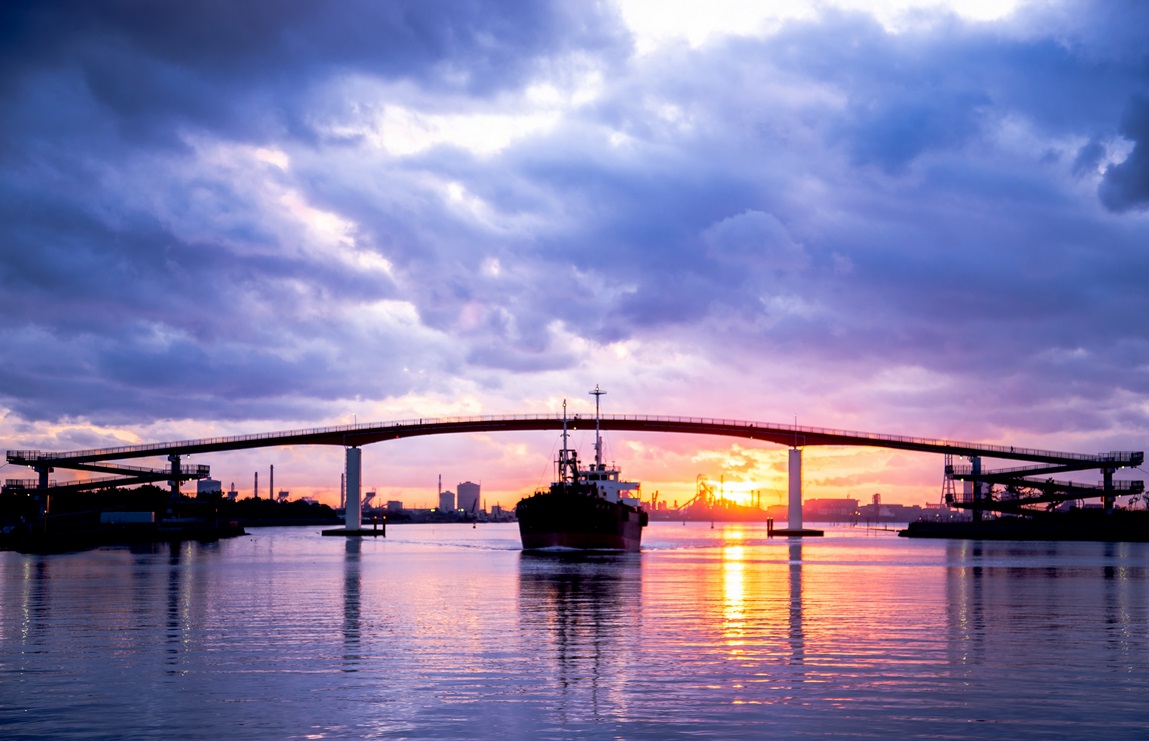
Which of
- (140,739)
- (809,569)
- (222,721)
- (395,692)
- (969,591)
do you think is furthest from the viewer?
(809,569)

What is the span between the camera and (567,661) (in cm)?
2527

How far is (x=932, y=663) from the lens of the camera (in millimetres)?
25047

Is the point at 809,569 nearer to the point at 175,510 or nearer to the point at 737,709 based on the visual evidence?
the point at 737,709

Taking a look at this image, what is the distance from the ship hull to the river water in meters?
44.3

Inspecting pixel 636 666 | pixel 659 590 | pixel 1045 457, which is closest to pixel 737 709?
pixel 636 666

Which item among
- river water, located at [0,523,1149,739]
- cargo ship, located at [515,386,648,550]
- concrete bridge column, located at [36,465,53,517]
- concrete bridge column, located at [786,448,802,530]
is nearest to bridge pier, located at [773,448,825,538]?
concrete bridge column, located at [786,448,802,530]

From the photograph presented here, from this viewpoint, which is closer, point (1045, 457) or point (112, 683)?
point (112, 683)

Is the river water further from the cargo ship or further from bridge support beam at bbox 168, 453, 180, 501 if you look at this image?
bridge support beam at bbox 168, 453, 180, 501

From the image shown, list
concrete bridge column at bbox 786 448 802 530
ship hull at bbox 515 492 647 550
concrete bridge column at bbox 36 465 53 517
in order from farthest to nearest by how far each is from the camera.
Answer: concrete bridge column at bbox 786 448 802 530, concrete bridge column at bbox 36 465 53 517, ship hull at bbox 515 492 647 550

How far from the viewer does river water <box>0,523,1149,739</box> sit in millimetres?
18250

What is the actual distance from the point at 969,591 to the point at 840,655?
2529 cm

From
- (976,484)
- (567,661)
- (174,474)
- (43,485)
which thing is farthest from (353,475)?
(567,661)

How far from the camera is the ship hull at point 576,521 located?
314ft

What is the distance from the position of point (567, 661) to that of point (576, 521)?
71818mm
